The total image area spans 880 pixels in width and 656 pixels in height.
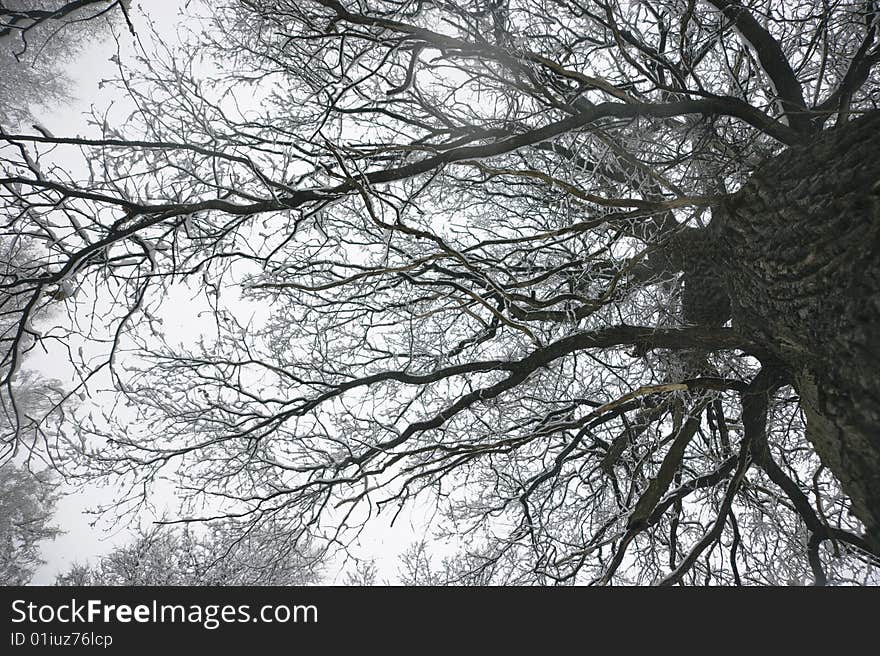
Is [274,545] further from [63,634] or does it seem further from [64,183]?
[64,183]

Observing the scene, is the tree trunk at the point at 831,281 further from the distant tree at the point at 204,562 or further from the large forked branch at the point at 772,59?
the distant tree at the point at 204,562

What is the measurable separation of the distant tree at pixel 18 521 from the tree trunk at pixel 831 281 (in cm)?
910

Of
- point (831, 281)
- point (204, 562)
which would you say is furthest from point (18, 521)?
point (831, 281)

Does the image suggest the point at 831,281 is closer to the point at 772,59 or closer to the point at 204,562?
the point at 772,59

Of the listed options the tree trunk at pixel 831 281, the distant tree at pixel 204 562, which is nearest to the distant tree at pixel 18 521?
the distant tree at pixel 204 562

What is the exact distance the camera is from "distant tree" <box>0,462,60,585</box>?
296 inches

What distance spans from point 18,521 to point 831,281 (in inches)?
441

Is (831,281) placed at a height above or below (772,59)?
below

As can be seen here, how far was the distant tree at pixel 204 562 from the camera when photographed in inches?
132

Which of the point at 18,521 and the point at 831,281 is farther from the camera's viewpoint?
the point at 18,521

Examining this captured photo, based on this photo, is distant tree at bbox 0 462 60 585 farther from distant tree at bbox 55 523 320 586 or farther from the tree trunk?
the tree trunk

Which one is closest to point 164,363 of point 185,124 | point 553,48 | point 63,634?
point 185,124

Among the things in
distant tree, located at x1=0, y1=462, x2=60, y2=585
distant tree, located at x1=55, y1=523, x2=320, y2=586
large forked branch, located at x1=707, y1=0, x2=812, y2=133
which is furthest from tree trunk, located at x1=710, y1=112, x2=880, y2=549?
distant tree, located at x1=0, y1=462, x2=60, y2=585

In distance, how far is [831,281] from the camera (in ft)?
4.29
